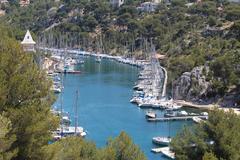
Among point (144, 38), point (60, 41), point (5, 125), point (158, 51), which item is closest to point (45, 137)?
point (5, 125)

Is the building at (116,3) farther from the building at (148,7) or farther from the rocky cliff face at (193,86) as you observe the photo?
the rocky cliff face at (193,86)

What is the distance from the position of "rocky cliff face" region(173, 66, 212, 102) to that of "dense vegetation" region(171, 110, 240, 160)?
2332 centimetres

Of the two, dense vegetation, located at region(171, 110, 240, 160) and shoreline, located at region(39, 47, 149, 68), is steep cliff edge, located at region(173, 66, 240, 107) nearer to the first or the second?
shoreline, located at region(39, 47, 149, 68)

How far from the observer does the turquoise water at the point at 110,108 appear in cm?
3206

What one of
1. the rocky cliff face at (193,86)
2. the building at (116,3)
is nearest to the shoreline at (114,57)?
the building at (116,3)

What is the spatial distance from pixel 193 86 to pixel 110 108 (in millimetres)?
6434

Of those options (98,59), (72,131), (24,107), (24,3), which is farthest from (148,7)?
(24,107)

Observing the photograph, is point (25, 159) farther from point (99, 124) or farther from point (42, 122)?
point (99, 124)

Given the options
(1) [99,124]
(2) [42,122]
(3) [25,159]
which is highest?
(2) [42,122]

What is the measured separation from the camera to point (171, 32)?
65125 millimetres

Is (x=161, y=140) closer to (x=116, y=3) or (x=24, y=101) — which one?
(x=24, y=101)

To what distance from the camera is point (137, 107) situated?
40.1 m

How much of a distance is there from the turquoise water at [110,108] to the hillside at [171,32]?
14.5ft

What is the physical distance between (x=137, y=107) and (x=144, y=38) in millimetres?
29910
